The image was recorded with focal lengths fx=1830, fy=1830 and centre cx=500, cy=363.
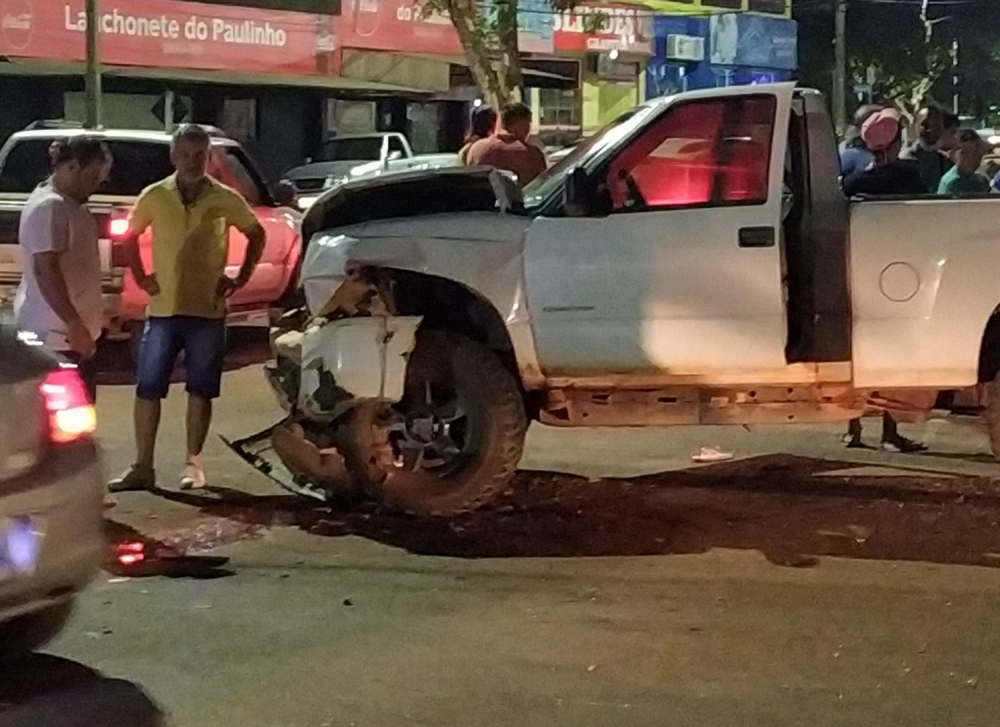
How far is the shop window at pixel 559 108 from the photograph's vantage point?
123 feet

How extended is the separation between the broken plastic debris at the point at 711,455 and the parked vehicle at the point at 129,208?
11.6ft

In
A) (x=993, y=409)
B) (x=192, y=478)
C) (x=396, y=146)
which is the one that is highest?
(x=396, y=146)

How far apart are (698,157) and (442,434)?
1.70 meters

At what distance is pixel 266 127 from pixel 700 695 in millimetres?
25437

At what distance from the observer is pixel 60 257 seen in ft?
26.7

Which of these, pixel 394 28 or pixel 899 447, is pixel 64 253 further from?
pixel 394 28

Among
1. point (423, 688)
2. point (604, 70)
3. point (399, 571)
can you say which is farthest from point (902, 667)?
point (604, 70)

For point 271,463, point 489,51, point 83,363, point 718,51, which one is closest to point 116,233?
point 271,463

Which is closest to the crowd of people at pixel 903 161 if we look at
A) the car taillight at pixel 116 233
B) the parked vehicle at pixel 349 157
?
the car taillight at pixel 116 233

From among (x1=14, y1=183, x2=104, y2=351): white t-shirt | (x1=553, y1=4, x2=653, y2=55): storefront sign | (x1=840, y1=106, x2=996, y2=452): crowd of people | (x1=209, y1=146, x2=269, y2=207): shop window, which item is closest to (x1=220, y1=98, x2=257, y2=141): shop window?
(x1=553, y1=4, x2=653, y2=55): storefront sign

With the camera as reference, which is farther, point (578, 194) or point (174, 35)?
point (174, 35)

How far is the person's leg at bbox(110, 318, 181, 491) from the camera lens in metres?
8.88

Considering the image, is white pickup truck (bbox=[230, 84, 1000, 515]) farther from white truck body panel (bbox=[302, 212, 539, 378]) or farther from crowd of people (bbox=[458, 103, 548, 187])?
crowd of people (bbox=[458, 103, 548, 187])

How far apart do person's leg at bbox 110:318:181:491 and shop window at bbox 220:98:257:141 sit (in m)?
20.6
